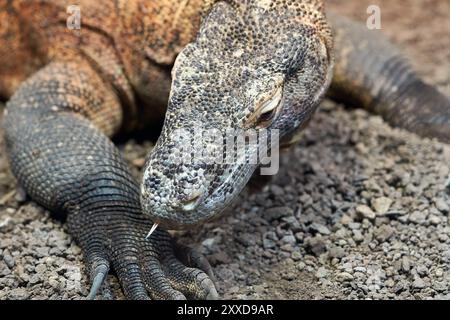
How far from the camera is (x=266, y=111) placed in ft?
12.3

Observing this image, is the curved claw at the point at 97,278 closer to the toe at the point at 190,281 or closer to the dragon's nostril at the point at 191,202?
the toe at the point at 190,281

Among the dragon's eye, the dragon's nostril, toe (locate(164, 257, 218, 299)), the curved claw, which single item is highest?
the dragon's eye

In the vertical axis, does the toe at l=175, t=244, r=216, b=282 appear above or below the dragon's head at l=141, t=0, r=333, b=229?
below

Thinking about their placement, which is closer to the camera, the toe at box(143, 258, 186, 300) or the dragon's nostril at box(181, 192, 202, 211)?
the dragon's nostril at box(181, 192, 202, 211)

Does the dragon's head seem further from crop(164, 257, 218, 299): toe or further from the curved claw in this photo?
the curved claw

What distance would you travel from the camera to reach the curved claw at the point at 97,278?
3672 millimetres

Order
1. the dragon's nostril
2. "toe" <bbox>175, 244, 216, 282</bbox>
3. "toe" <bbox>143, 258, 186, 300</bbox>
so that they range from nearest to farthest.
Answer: the dragon's nostril < "toe" <bbox>143, 258, 186, 300</bbox> < "toe" <bbox>175, 244, 216, 282</bbox>

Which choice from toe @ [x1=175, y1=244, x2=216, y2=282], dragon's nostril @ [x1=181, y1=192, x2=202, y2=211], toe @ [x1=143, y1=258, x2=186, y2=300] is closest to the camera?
dragon's nostril @ [x1=181, y1=192, x2=202, y2=211]

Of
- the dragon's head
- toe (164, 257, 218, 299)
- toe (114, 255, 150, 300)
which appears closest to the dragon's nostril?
the dragon's head

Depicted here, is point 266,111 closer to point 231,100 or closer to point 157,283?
point 231,100

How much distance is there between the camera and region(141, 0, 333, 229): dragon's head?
11.5 ft

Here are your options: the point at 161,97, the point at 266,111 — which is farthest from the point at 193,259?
the point at 161,97

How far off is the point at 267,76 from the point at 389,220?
1165 millimetres

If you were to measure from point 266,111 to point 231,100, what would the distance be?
19 cm
